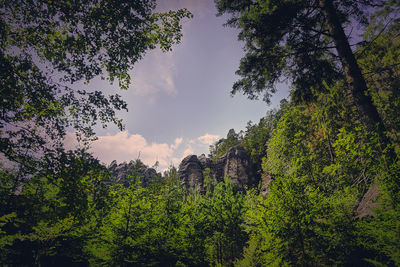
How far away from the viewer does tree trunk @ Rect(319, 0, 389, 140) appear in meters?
4.58

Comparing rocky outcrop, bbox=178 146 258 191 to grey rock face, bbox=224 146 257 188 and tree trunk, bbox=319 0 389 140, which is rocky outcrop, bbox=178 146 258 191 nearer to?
grey rock face, bbox=224 146 257 188

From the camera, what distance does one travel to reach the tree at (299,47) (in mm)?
5102

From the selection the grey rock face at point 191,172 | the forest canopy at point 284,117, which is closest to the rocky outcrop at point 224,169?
the grey rock face at point 191,172

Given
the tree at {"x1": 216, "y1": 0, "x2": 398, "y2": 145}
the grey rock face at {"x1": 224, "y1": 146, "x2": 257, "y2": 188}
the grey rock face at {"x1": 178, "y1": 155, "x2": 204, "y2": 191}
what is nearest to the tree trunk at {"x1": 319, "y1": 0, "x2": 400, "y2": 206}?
the tree at {"x1": 216, "y1": 0, "x2": 398, "y2": 145}

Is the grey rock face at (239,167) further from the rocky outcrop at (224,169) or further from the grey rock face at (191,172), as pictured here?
the grey rock face at (191,172)

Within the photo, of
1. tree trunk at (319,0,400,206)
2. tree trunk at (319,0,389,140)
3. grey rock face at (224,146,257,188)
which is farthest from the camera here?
grey rock face at (224,146,257,188)

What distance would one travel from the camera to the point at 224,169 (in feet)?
153

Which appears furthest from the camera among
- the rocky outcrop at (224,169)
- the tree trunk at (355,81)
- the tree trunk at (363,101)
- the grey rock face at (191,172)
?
the grey rock face at (191,172)

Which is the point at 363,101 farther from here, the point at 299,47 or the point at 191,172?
the point at 191,172

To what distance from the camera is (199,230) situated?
1238 cm

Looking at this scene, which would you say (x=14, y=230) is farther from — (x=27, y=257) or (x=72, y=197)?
(x=72, y=197)

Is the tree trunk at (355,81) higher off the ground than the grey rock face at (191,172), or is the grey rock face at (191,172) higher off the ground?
the grey rock face at (191,172)

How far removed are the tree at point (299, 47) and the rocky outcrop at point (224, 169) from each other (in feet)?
124

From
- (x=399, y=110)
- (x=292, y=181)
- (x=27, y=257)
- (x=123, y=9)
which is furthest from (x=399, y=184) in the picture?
(x=27, y=257)
